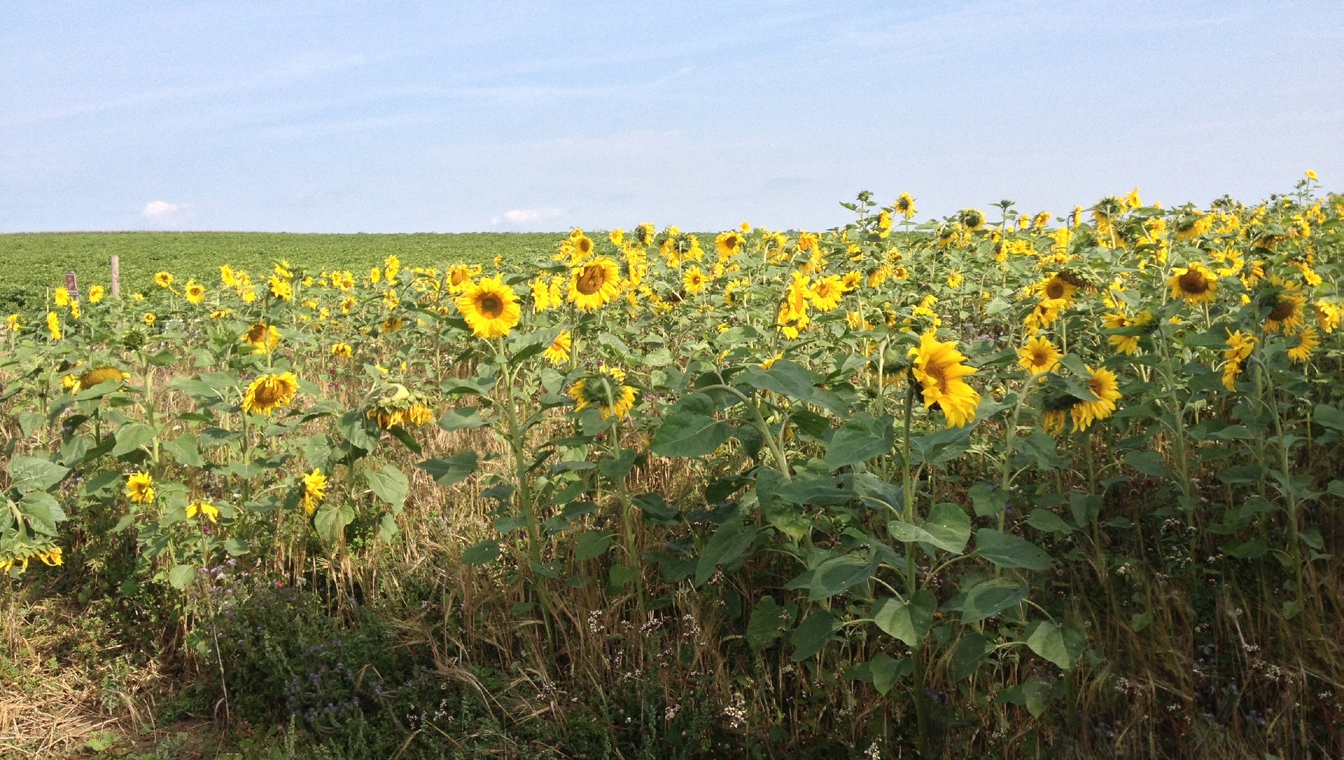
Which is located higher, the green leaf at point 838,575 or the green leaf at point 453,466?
the green leaf at point 453,466

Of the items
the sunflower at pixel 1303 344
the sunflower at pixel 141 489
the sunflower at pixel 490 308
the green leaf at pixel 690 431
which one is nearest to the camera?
the green leaf at pixel 690 431

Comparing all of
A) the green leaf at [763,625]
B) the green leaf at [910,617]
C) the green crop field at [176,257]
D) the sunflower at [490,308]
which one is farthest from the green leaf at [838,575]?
the green crop field at [176,257]

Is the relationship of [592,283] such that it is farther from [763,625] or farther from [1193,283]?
[1193,283]

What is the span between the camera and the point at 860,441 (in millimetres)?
1977

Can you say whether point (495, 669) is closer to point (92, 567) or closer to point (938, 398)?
point (938, 398)

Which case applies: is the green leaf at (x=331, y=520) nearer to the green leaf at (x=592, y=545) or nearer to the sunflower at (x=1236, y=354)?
the green leaf at (x=592, y=545)

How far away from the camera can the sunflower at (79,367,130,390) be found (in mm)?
3729

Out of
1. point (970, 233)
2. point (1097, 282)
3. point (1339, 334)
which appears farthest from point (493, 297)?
point (970, 233)

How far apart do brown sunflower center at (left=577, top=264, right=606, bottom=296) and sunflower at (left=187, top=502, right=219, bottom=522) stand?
1574mm

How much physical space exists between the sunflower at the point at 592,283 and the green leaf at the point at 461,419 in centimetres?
87

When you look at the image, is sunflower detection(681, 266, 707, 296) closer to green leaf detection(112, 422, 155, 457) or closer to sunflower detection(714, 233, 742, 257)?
sunflower detection(714, 233, 742, 257)

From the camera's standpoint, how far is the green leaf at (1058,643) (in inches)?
87.1

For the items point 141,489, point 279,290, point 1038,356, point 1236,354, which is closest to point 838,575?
point 1038,356

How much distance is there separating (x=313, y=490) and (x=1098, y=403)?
8.83 ft
